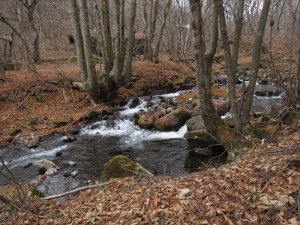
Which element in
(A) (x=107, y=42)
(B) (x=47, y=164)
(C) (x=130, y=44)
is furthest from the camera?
(A) (x=107, y=42)

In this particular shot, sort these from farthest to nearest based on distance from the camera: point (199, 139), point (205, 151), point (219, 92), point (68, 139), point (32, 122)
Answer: point (219, 92)
point (32, 122)
point (68, 139)
point (199, 139)
point (205, 151)

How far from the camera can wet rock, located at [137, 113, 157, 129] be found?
10.7 metres

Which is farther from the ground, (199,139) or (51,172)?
(199,139)

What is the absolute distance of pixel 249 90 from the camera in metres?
6.22

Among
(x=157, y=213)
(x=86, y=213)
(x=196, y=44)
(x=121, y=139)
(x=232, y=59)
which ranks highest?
(x=196, y=44)

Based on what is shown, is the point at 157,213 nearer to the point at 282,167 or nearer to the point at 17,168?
the point at 282,167

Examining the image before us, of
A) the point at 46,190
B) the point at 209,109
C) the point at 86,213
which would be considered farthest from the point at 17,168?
the point at 209,109

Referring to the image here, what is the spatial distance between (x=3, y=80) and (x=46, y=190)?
9754 millimetres

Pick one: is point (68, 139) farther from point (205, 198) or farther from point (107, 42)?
point (205, 198)

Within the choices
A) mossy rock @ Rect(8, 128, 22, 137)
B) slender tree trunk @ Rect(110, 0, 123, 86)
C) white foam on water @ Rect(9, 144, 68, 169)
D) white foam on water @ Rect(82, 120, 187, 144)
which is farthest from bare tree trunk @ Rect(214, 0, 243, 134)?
mossy rock @ Rect(8, 128, 22, 137)

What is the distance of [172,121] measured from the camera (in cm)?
1034

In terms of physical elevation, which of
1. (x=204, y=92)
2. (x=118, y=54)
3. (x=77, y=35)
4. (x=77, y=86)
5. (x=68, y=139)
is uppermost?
(x=77, y=35)

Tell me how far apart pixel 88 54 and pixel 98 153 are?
14.6 ft

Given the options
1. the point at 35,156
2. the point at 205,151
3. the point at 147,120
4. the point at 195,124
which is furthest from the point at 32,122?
the point at 205,151
